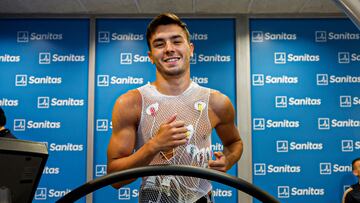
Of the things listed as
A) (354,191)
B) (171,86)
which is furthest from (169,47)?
(354,191)

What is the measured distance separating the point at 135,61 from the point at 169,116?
2732 mm

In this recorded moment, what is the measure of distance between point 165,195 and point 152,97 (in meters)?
A: 0.40

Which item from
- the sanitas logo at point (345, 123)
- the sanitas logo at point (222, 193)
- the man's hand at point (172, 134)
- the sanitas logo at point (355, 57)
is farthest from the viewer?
the sanitas logo at point (355, 57)

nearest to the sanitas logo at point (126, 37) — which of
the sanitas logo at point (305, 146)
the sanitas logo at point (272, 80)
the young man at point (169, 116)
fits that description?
the sanitas logo at point (272, 80)

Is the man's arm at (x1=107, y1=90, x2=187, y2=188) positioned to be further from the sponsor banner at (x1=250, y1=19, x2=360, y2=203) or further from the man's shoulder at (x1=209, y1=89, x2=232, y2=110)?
the sponsor banner at (x1=250, y1=19, x2=360, y2=203)

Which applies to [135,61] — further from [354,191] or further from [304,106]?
[354,191]

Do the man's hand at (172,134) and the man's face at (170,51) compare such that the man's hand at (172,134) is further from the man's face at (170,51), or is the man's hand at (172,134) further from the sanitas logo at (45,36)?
the sanitas logo at (45,36)

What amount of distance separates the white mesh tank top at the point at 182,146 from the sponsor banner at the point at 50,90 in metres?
2.67

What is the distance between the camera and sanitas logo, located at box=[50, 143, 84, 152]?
402 centimetres

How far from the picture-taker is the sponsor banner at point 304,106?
398cm

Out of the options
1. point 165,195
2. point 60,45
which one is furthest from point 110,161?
point 60,45

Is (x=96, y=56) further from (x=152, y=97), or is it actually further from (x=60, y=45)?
(x=152, y=97)

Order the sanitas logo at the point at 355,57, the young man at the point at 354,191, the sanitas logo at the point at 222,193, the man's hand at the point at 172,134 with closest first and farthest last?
the man's hand at the point at 172,134, the young man at the point at 354,191, the sanitas logo at the point at 222,193, the sanitas logo at the point at 355,57

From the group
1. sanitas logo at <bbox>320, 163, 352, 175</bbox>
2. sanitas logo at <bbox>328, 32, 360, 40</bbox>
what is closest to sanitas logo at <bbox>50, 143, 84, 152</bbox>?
sanitas logo at <bbox>320, 163, 352, 175</bbox>
